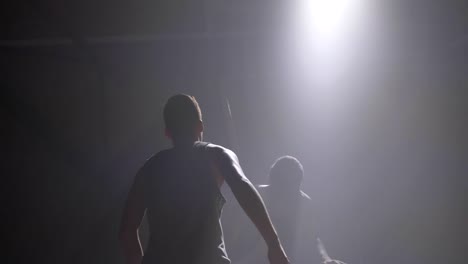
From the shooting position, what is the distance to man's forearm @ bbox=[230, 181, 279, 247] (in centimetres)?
189

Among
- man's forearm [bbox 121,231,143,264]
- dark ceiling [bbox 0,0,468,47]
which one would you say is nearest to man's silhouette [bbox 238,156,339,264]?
Result: man's forearm [bbox 121,231,143,264]

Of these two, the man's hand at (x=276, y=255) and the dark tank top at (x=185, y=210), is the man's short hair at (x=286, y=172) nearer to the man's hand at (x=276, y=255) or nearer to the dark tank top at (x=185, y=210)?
the dark tank top at (x=185, y=210)

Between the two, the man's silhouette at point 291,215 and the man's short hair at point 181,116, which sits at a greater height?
the man's short hair at point 181,116

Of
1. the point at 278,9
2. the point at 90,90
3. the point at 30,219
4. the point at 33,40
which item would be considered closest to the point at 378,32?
the point at 278,9

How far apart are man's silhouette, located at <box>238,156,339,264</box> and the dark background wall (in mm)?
1869

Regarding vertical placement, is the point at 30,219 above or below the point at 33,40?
below

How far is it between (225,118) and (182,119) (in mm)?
3569

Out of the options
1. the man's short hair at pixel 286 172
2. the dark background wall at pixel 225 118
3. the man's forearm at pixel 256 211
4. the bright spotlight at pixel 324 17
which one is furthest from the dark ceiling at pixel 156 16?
the man's forearm at pixel 256 211

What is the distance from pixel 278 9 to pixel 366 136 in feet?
7.27

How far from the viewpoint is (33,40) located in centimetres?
523

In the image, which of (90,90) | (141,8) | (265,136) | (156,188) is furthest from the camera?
(265,136)

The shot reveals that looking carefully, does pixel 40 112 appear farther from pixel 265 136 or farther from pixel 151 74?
pixel 265 136

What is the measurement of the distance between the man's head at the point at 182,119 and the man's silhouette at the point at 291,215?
172cm

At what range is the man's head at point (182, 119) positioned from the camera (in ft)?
7.09
